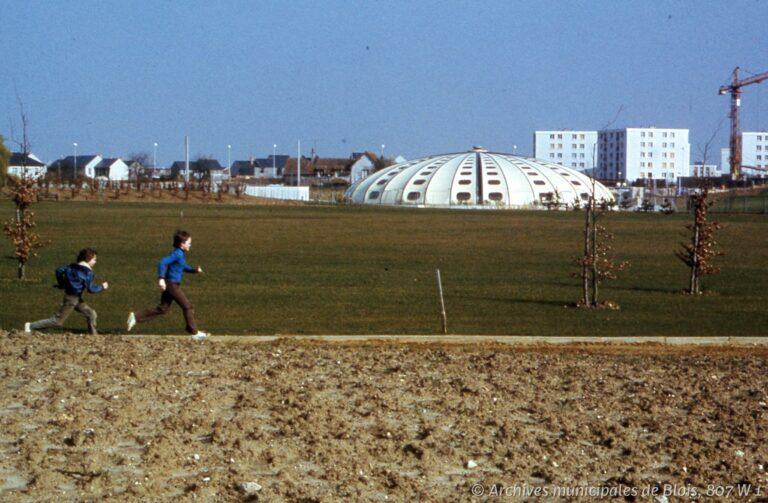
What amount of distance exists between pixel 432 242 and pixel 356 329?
873 inches

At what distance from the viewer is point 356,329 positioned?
1573 centimetres

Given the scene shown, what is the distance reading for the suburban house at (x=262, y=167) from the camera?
17600 centimetres

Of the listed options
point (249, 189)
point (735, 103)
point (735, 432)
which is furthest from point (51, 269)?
point (735, 103)

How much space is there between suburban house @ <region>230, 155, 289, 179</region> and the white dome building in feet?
243

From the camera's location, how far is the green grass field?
658 inches

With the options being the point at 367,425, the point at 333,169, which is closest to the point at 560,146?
the point at 333,169

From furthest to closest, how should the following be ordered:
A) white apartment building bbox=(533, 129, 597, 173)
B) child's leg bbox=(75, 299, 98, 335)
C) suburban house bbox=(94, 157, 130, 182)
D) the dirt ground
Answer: white apartment building bbox=(533, 129, 597, 173) < suburban house bbox=(94, 157, 130, 182) < child's leg bbox=(75, 299, 98, 335) < the dirt ground

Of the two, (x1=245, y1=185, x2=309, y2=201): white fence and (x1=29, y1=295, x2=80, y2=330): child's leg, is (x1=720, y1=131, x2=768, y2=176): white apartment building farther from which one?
(x1=29, y1=295, x2=80, y2=330): child's leg

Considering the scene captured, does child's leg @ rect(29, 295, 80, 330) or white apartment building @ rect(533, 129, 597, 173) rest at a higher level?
white apartment building @ rect(533, 129, 597, 173)

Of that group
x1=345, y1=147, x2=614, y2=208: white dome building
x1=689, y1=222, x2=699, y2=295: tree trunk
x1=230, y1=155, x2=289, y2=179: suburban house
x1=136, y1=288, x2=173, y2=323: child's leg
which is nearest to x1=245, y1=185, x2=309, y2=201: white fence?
x1=345, y1=147, x2=614, y2=208: white dome building

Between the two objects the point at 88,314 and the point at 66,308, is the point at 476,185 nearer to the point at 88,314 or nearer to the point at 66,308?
the point at 88,314

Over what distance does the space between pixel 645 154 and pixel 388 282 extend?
16143 centimetres

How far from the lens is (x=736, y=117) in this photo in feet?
451

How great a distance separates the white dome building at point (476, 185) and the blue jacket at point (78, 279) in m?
74.4
